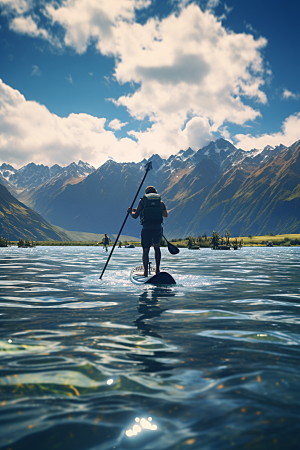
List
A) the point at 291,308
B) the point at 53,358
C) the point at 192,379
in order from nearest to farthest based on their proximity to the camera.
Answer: the point at 192,379
the point at 53,358
the point at 291,308

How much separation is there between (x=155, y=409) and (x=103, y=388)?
83cm

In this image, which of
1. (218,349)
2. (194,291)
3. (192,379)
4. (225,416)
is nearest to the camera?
(225,416)

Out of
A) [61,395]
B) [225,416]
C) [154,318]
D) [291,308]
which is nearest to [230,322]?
[154,318]

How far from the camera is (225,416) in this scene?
10.7 feet

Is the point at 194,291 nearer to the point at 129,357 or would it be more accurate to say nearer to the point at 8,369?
the point at 129,357

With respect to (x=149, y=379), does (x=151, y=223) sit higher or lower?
higher

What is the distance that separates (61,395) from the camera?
3754mm

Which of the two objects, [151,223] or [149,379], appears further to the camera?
[151,223]

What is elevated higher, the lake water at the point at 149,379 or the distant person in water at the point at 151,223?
the distant person in water at the point at 151,223

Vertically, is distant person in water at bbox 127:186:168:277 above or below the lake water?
above

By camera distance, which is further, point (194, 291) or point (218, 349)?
point (194, 291)

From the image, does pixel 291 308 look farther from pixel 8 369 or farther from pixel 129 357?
pixel 8 369

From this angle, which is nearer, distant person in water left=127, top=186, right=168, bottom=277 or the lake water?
the lake water

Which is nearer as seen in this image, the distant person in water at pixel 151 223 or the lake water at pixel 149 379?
the lake water at pixel 149 379
